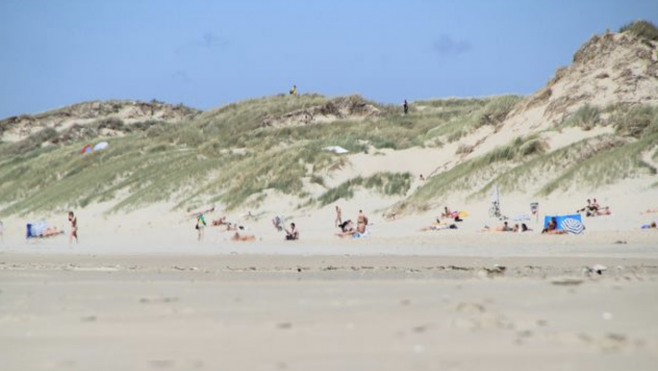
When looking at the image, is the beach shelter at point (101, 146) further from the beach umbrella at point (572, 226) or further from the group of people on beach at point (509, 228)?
the beach umbrella at point (572, 226)

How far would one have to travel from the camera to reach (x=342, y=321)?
593 cm

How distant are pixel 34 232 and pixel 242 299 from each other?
24.7m

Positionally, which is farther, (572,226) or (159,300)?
(572,226)

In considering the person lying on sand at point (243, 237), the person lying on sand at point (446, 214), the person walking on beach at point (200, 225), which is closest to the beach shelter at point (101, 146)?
the person walking on beach at point (200, 225)

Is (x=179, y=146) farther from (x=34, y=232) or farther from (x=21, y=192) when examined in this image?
(x=34, y=232)

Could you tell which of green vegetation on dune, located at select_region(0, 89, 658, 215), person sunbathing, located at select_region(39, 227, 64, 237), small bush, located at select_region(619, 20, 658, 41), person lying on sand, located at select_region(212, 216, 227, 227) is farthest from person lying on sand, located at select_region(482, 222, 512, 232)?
person sunbathing, located at select_region(39, 227, 64, 237)

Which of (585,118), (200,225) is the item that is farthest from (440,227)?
(585,118)

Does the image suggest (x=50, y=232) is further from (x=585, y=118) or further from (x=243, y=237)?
(x=585, y=118)

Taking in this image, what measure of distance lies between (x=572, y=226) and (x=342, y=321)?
12217 millimetres

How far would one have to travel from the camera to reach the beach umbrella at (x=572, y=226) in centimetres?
1675

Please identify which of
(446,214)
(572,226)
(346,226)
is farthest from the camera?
(346,226)

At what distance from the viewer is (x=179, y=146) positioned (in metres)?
49.9

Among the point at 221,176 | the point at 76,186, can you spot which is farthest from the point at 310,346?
the point at 76,186

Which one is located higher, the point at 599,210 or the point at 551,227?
the point at 599,210
